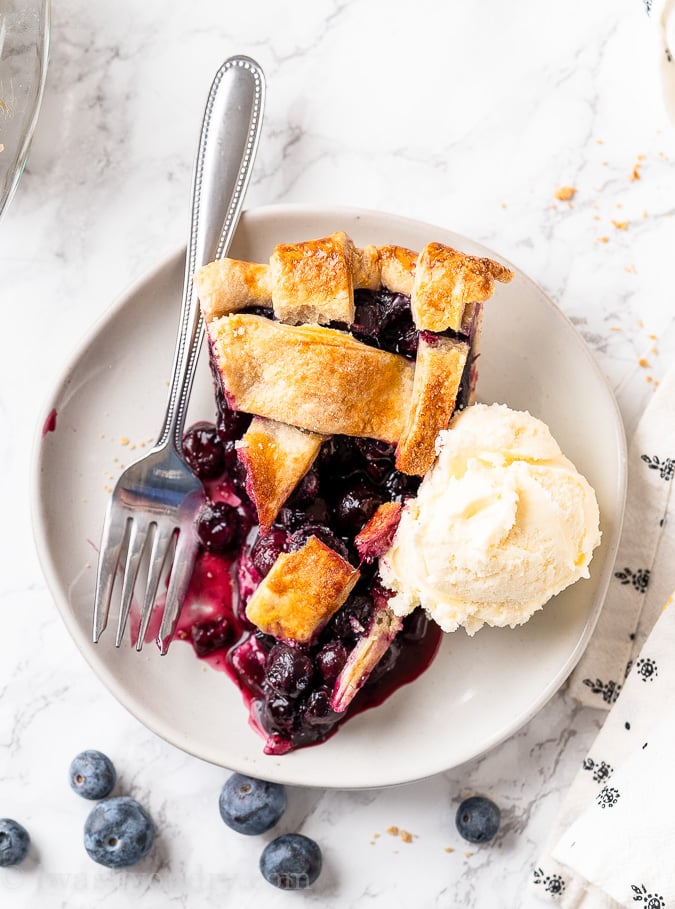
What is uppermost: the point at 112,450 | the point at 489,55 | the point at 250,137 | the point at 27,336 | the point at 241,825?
the point at 489,55

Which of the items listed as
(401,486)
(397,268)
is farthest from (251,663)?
(397,268)

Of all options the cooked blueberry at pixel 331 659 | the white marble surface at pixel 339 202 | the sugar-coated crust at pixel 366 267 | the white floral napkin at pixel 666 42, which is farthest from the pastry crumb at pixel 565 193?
the cooked blueberry at pixel 331 659

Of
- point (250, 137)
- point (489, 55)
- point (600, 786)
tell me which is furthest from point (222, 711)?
point (489, 55)

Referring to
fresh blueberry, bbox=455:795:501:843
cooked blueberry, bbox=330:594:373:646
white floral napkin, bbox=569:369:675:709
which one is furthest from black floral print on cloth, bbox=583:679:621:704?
cooked blueberry, bbox=330:594:373:646

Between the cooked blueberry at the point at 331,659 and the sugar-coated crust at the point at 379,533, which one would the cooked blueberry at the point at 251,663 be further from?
the sugar-coated crust at the point at 379,533

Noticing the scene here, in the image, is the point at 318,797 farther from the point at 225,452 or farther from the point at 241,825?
the point at 225,452

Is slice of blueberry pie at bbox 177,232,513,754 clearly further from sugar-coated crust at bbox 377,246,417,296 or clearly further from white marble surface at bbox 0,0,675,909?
white marble surface at bbox 0,0,675,909
